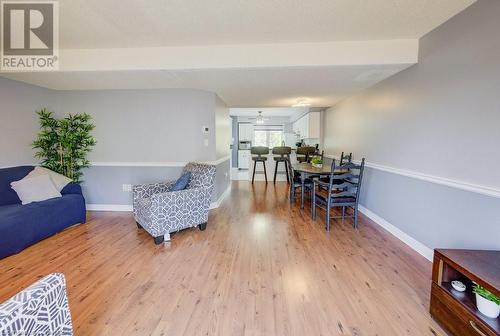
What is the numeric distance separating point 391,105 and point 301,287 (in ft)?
8.84

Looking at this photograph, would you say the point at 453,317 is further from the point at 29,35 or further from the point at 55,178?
the point at 55,178

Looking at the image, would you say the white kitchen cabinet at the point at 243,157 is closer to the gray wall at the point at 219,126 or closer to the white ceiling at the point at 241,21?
the gray wall at the point at 219,126

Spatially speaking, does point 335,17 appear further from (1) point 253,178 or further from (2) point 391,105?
(1) point 253,178

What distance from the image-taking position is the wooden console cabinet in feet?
4.20

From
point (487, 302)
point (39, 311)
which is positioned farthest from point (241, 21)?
point (487, 302)

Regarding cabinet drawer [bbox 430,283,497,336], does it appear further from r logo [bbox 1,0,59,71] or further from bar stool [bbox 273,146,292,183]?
bar stool [bbox 273,146,292,183]

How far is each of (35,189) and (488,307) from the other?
451cm

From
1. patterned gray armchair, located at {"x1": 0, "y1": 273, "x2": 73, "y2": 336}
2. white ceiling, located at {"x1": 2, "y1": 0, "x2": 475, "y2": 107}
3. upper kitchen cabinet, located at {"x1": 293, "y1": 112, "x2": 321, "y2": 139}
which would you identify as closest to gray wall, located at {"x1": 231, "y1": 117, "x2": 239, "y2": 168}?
upper kitchen cabinet, located at {"x1": 293, "y1": 112, "x2": 321, "y2": 139}

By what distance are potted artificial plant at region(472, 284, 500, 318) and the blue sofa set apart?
3.99m

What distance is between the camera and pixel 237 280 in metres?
2.10

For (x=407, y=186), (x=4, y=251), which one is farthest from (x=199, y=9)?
(x=4, y=251)

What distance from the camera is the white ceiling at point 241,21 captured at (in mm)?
1999

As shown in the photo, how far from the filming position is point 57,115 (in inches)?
161

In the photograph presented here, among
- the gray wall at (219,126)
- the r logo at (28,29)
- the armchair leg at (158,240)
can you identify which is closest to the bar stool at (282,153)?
the gray wall at (219,126)
